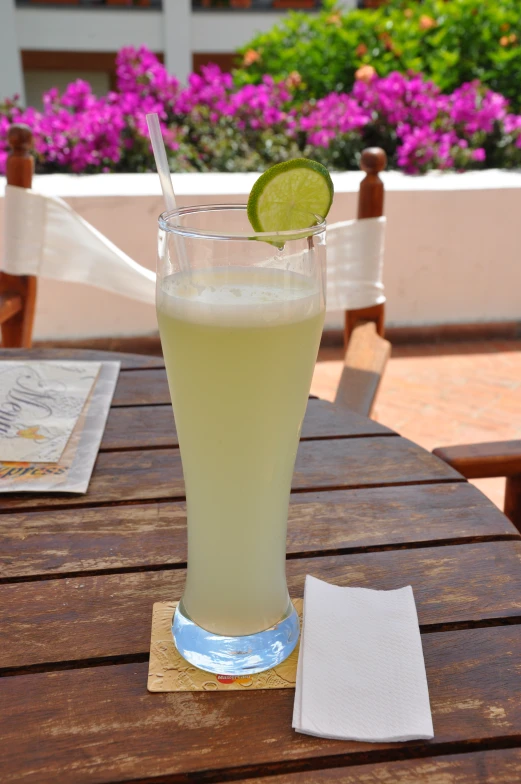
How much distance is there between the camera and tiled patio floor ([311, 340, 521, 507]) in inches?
132

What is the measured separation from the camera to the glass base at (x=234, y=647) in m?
0.74

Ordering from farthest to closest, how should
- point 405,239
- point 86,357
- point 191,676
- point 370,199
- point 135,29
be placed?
1. point 135,29
2. point 405,239
3. point 370,199
4. point 86,357
5. point 191,676

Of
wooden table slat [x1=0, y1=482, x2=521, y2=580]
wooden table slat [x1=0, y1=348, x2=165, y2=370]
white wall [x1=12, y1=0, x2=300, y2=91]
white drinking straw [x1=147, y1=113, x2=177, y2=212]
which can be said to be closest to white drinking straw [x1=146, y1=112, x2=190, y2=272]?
white drinking straw [x1=147, y1=113, x2=177, y2=212]

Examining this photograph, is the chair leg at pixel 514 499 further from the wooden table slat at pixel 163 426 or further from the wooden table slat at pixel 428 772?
the wooden table slat at pixel 428 772

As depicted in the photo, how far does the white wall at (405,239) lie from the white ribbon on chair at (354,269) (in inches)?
68.2

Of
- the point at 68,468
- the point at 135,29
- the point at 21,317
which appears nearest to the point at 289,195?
the point at 68,468

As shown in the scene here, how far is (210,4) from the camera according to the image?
476 inches

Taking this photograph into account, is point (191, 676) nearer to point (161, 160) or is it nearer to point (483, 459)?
point (161, 160)

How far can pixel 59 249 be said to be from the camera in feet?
7.22

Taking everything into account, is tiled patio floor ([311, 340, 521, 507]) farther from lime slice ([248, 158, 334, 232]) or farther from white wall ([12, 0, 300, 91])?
white wall ([12, 0, 300, 91])

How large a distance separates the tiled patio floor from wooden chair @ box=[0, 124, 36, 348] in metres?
1.65

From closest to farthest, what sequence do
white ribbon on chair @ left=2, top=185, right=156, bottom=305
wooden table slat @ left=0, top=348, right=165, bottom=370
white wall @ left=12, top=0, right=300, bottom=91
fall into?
wooden table slat @ left=0, top=348, right=165, bottom=370
white ribbon on chair @ left=2, top=185, right=156, bottom=305
white wall @ left=12, top=0, right=300, bottom=91

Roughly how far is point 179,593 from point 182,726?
0.63ft

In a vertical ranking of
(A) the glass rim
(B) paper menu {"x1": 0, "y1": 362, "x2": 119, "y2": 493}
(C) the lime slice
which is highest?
(C) the lime slice
